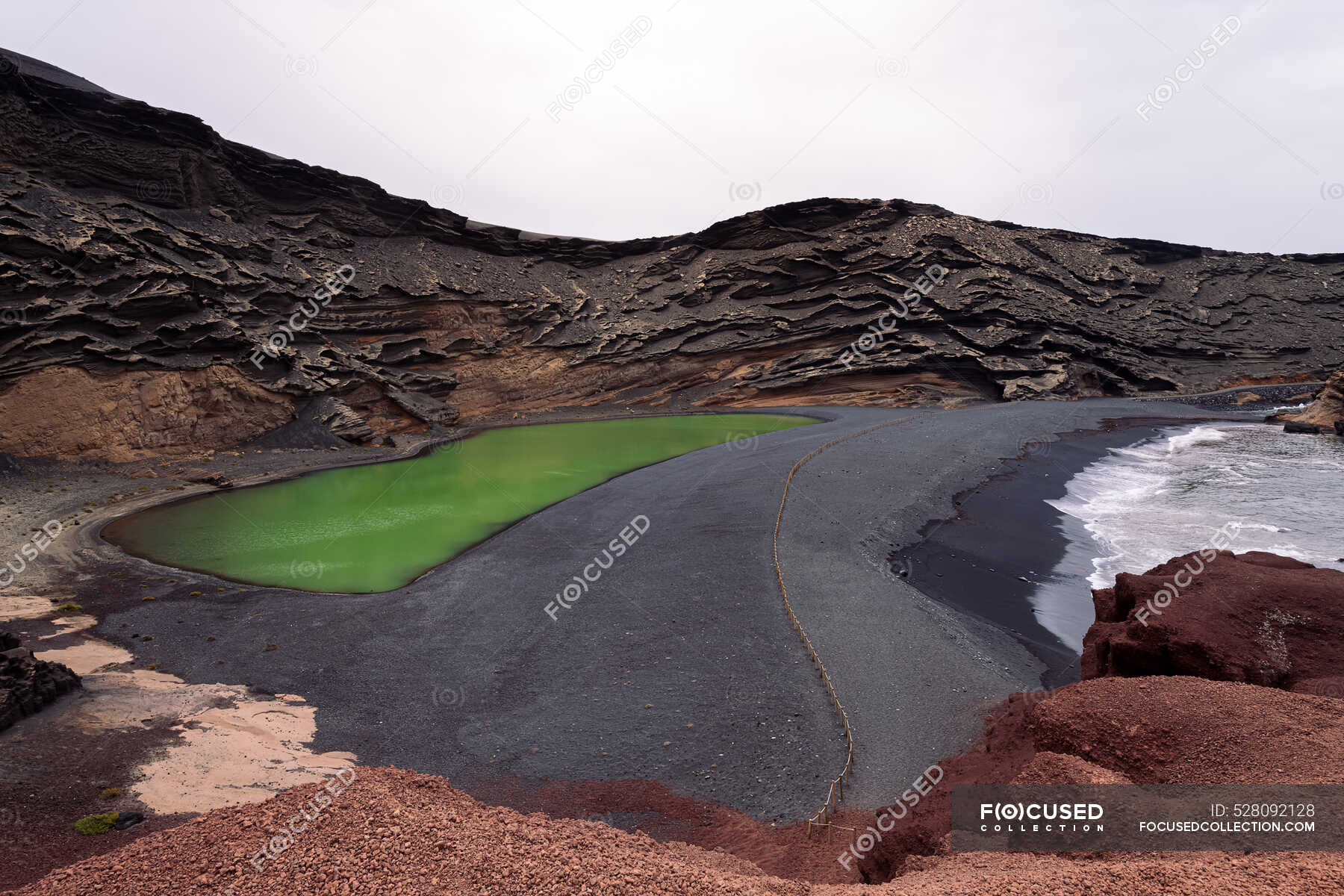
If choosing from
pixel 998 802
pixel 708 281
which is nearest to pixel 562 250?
pixel 708 281

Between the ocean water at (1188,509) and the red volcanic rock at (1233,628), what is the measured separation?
15.5ft

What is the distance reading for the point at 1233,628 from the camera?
6.37 m

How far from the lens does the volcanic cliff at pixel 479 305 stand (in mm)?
23891

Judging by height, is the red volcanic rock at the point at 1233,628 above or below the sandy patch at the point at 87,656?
above

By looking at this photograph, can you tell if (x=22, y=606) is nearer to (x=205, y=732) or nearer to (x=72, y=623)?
(x=72, y=623)

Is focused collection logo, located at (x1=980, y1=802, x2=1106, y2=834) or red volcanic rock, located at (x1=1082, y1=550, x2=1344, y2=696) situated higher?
red volcanic rock, located at (x1=1082, y1=550, x2=1344, y2=696)

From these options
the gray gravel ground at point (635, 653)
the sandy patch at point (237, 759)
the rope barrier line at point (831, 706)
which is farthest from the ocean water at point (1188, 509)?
the sandy patch at point (237, 759)

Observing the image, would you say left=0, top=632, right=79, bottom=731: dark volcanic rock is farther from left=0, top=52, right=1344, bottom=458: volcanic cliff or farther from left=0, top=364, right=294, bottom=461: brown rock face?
left=0, top=52, right=1344, bottom=458: volcanic cliff

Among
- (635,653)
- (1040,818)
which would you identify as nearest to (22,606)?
(635,653)

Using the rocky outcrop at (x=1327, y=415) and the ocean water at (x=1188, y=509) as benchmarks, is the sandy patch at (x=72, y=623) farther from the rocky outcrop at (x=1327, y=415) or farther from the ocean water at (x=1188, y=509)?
the rocky outcrop at (x=1327, y=415)

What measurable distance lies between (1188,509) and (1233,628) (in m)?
16.5

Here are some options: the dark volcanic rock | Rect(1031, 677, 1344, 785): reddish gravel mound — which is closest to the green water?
the dark volcanic rock

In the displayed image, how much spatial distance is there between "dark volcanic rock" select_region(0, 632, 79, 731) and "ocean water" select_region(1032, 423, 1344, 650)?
16.1 metres

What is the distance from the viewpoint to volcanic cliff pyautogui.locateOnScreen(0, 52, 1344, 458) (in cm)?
2389
